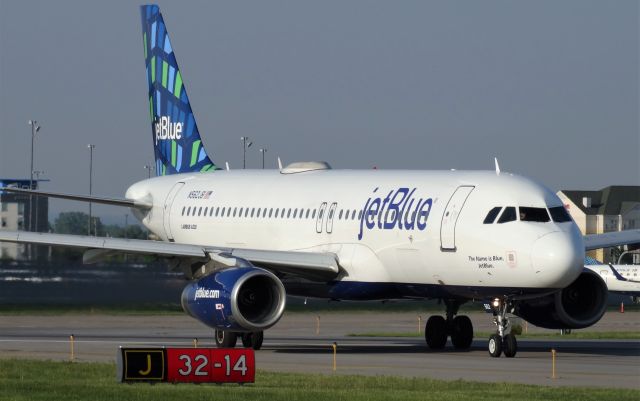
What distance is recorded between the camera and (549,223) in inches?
1204

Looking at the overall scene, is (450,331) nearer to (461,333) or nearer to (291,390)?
(461,333)

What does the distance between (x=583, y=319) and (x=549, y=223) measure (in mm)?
3976

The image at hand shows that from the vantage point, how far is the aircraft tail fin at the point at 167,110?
44156 mm

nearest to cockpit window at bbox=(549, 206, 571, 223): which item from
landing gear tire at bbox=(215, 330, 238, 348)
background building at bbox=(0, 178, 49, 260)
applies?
landing gear tire at bbox=(215, 330, 238, 348)

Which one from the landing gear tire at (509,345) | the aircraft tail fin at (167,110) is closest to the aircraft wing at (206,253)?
the landing gear tire at (509,345)

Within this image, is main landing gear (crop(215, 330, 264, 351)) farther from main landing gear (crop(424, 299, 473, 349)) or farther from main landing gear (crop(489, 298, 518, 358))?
main landing gear (crop(489, 298, 518, 358))

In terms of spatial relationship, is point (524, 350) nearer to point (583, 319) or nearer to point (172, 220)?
point (583, 319)

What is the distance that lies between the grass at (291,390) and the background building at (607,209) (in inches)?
4643

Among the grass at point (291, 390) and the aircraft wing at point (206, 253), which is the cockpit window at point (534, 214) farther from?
the grass at point (291, 390)

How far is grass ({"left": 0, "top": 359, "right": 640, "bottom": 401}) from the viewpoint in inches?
872

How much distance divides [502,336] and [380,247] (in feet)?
12.4

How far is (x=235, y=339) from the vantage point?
3438 centimetres

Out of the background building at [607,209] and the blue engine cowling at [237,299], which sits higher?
the background building at [607,209]

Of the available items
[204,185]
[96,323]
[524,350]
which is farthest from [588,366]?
[96,323]
